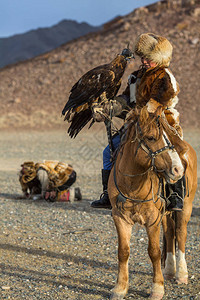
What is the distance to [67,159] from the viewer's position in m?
18.1

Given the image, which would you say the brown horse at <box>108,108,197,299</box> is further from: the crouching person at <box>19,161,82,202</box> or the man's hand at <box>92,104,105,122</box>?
the crouching person at <box>19,161,82,202</box>

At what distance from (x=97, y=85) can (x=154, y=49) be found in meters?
0.73

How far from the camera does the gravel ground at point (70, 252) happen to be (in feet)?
17.4

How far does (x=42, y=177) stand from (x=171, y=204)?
17.8ft

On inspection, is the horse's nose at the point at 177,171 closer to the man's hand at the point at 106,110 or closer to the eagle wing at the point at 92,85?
the man's hand at the point at 106,110

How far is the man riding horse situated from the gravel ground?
1.02 meters

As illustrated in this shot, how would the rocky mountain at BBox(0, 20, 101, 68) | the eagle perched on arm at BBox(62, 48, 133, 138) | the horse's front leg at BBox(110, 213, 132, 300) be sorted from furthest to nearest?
the rocky mountain at BBox(0, 20, 101, 68) < the eagle perched on arm at BBox(62, 48, 133, 138) < the horse's front leg at BBox(110, 213, 132, 300)

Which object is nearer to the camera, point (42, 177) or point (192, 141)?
point (42, 177)

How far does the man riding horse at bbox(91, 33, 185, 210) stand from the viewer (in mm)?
4742

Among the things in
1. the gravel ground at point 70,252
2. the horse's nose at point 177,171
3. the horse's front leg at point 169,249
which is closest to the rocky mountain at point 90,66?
the gravel ground at point 70,252

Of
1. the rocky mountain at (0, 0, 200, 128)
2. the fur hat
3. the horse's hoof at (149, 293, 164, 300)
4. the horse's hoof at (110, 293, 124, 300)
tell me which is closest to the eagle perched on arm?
the fur hat

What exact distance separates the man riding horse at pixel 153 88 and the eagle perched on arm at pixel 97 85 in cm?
15

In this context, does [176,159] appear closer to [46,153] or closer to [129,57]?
[129,57]

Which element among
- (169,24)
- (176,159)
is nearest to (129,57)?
(176,159)
